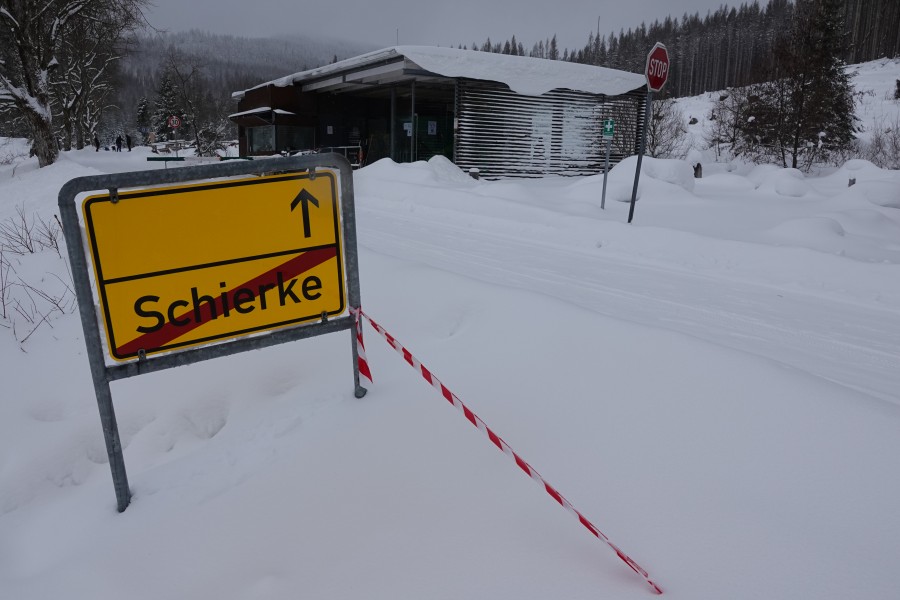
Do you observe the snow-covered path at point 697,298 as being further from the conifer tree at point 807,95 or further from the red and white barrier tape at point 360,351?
the conifer tree at point 807,95

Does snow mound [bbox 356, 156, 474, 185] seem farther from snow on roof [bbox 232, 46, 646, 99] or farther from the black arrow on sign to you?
the black arrow on sign

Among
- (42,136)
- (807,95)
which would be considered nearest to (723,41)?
(807,95)

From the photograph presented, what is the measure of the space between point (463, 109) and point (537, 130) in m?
3.57

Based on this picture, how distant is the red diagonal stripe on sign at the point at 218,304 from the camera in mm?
2444

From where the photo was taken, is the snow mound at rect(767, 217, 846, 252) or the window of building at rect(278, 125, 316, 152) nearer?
the snow mound at rect(767, 217, 846, 252)

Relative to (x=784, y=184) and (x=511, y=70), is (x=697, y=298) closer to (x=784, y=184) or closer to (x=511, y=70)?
(x=784, y=184)

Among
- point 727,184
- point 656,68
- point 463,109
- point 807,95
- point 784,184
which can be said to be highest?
point 807,95

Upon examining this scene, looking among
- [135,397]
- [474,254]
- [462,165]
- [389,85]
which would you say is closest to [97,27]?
[389,85]

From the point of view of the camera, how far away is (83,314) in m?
2.26

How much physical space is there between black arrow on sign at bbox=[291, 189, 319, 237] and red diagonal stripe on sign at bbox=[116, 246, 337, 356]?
0.12 m

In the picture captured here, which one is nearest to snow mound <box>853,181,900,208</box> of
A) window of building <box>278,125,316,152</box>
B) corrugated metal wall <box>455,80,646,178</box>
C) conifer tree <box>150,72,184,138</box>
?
corrugated metal wall <box>455,80,646,178</box>

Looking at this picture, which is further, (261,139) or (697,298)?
(261,139)

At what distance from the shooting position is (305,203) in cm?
270

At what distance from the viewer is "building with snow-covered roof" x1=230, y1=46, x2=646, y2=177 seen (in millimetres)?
19500
